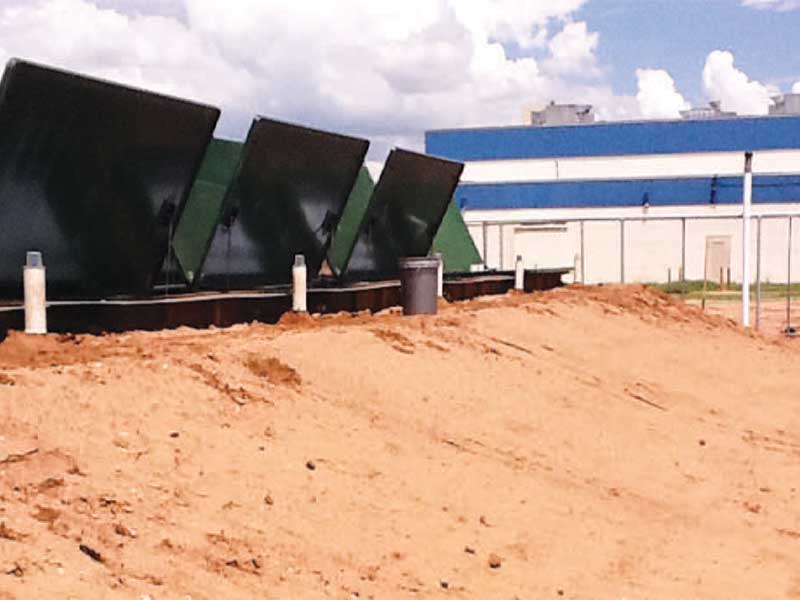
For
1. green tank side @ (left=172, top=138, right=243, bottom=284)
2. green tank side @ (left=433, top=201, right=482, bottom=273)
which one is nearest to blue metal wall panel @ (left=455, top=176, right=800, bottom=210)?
green tank side @ (left=433, top=201, right=482, bottom=273)

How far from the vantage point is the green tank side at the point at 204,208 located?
12719 millimetres

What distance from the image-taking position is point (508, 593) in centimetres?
620

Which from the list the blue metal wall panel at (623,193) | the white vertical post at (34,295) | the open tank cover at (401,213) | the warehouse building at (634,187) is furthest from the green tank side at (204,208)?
the blue metal wall panel at (623,193)

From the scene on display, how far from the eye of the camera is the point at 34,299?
8867 mm

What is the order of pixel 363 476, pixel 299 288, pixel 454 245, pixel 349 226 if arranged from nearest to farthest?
pixel 363 476, pixel 299 288, pixel 349 226, pixel 454 245

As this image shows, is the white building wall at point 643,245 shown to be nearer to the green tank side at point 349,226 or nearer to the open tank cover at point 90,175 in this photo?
the green tank side at point 349,226

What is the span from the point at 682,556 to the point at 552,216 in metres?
45.3

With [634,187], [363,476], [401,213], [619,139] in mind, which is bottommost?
[363,476]

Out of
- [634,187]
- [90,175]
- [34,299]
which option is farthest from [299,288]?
[634,187]

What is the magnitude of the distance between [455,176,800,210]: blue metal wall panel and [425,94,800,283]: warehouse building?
0.05 m

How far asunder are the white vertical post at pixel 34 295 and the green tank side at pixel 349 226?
21.3 ft

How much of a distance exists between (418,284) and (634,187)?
131 feet

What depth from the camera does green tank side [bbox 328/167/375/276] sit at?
16016 millimetres

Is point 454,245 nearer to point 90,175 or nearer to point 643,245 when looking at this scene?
point 90,175
